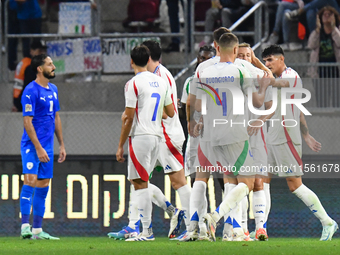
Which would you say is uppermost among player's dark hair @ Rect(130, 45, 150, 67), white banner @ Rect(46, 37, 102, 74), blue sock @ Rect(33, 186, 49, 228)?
white banner @ Rect(46, 37, 102, 74)

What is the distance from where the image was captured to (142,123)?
7129 millimetres

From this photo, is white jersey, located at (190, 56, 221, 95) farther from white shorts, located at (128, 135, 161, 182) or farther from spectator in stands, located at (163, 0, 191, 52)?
spectator in stands, located at (163, 0, 191, 52)

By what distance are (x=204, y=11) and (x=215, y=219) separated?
23.2 ft

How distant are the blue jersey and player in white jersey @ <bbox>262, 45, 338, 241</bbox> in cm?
250

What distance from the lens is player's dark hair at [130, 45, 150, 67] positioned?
7168 mm

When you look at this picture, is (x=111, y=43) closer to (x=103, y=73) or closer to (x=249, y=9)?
(x=103, y=73)

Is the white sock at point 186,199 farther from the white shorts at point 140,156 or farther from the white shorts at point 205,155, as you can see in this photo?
the white shorts at point 140,156

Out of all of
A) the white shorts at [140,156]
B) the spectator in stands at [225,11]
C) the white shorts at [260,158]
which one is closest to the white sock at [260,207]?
the white shorts at [260,158]

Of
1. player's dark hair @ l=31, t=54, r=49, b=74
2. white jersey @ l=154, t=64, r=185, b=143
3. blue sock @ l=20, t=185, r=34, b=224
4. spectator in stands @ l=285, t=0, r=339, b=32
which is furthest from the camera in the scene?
spectator in stands @ l=285, t=0, r=339, b=32

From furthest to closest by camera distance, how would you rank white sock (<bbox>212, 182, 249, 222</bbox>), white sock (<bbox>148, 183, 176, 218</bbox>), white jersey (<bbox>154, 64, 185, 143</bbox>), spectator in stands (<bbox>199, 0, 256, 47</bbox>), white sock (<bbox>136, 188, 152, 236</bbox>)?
spectator in stands (<bbox>199, 0, 256, 47</bbox>), white sock (<bbox>148, 183, 176, 218</bbox>), white jersey (<bbox>154, 64, 185, 143</bbox>), white sock (<bbox>136, 188, 152, 236</bbox>), white sock (<bbox>212, 182, 249, 222</bbox>)

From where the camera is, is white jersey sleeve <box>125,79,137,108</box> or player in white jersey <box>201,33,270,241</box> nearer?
player in white jersey <box>201,33,270,241</box>

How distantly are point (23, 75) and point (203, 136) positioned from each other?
16.4 ft

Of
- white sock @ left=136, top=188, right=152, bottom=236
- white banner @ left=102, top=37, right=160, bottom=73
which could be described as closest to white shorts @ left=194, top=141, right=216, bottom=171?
white sock @ left=136, top=188, right=152, bottom=236

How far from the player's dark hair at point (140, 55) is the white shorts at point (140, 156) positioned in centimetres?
74
